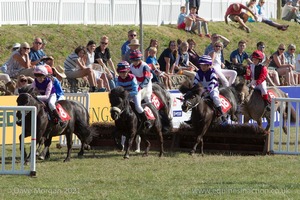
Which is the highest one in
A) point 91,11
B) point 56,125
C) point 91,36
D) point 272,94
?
point 91,11

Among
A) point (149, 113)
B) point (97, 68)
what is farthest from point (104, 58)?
point (149, 113)

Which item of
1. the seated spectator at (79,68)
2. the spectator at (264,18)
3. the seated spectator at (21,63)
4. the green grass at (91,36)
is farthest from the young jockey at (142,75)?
the spectator at (264,18)

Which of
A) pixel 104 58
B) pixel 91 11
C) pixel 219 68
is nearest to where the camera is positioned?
pixel 219 68

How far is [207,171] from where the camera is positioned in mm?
15797

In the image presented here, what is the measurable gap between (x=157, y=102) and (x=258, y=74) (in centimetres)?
303

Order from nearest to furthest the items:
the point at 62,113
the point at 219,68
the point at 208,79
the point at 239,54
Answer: the point at 62,113
the point at 208,79
the point at 219,68
the point at 239,54

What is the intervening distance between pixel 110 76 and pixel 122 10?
8.79 m

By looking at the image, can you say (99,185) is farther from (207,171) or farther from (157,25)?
(157,25)

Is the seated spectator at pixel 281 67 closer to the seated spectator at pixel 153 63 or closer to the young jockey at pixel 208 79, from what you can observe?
the seated spectator at pixel 153 63

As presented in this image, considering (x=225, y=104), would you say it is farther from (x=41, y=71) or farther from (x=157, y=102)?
(x=41, y=71)

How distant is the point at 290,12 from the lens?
1804 inches

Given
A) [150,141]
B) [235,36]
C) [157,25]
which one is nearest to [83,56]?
[150,141]

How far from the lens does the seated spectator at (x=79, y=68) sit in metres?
22.3

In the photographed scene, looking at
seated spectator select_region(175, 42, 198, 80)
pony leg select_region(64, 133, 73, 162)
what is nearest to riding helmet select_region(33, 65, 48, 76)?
pony leg select_region(64, 133, 73, 162)
